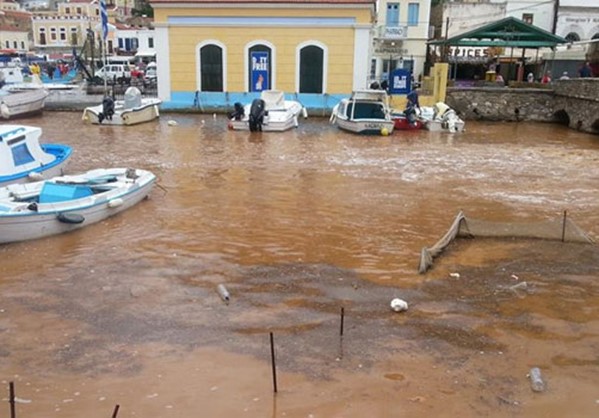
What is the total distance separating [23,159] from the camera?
1300cm

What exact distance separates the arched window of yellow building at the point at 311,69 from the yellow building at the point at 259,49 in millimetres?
46

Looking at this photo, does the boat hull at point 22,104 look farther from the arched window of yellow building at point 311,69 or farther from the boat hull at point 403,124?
the boat hull at point 403,124

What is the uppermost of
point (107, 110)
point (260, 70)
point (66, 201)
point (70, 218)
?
point (260, 70)

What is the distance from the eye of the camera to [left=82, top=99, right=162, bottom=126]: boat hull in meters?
23.7

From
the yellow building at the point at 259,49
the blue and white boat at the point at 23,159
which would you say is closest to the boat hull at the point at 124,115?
the yellow building at the point at 259,49

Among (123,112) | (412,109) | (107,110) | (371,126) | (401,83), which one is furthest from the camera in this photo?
(401,83)

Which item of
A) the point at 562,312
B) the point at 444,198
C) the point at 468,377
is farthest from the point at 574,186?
the point at 468,377

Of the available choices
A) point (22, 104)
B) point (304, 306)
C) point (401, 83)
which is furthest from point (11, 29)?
point (304, 306)

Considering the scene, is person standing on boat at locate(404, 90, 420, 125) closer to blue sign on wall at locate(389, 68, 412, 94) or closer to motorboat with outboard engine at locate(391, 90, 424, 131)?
motorboat with outboard engine at locate(391, 90, 424, 131)

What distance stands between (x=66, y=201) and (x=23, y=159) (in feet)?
9.81

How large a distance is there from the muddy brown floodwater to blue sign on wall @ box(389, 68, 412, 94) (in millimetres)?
12987

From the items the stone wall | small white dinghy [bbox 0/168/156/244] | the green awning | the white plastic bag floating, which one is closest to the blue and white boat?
small white dinghy [bbox 0/168/156/244]

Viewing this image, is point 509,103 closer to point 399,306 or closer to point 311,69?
point 311,69

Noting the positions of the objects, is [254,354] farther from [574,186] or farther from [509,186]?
[574,186]
